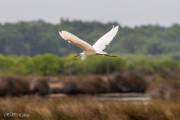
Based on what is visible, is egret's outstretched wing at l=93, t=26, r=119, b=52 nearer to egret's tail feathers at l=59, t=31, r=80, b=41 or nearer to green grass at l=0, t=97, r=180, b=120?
egret's tail feathers at l=59, t=31, r=80, b=41

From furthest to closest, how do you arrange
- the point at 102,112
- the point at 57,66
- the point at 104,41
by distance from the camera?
the point at 57,66, the point at 102,112, the point at 104,41

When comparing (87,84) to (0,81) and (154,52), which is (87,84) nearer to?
(0,81)

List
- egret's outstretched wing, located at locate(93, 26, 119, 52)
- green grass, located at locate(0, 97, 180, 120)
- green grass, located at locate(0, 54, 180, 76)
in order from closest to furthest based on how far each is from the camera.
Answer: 1. egret's outstretched wing, located at locate(93, 26, 119, 52)
2. green grass, located at locate(0, 97, 180, 120)
3. green grass, located at locate(0, 54, 180, 76)

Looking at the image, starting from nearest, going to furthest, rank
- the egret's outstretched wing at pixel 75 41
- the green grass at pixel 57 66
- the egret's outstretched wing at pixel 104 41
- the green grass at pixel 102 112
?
the egret's outstretched wing at pixel 75 41, the egret's outstretched wing at pixel 104 41, the green grass at pixel 102 112, the green grass at pixel 57 66

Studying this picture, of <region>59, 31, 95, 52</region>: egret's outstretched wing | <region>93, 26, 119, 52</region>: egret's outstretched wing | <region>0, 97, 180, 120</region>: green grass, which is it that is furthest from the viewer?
<region>0, 97, 180, 120</region>: green grass

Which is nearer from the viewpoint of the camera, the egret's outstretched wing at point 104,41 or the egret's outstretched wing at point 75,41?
the egret's outstretched wing at point 75,41

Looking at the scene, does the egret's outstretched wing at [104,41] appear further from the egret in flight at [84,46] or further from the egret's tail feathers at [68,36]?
the egret's tail feathers at [68,36]

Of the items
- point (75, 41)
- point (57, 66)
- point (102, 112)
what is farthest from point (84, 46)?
point (57, 66)

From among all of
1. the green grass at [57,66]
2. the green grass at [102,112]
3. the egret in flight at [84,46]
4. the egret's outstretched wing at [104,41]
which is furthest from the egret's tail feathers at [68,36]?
the green grass at [57,66]

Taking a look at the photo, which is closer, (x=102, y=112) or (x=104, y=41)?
(x=104, y=41)

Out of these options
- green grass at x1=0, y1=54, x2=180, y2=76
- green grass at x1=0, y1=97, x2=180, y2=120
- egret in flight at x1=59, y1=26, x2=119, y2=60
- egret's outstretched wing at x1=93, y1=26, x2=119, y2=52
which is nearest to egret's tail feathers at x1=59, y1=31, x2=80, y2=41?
egret in flight at x1=59, y1=26, x2=119, y2=60

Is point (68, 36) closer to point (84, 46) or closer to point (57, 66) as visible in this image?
point (84, 46)

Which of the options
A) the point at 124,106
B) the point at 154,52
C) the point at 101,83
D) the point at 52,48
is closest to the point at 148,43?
the point at 154,52

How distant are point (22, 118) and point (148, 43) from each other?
68.9 m
